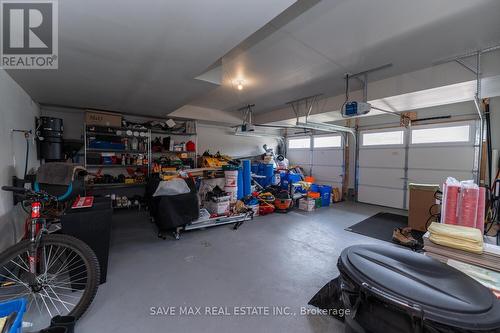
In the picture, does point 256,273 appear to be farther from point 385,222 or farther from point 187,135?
point 187,135

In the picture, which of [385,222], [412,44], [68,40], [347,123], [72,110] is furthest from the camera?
[347,123]

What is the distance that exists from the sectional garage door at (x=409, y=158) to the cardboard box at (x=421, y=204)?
6.26 feet

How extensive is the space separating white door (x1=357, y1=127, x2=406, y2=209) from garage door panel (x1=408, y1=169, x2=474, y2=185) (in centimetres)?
25

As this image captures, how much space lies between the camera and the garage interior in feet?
5.02

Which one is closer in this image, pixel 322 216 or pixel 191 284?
pixel 191 284

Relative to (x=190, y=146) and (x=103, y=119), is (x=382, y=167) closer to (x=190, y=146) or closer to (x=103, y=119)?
(x=190, y=146)

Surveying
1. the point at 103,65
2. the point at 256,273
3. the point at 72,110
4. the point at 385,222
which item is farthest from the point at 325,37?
the point at 72,110

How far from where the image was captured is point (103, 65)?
255cm

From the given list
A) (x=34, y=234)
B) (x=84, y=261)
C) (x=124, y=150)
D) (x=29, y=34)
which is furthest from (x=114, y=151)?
(x=84, y=261)

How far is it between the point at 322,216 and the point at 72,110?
6.57 metres

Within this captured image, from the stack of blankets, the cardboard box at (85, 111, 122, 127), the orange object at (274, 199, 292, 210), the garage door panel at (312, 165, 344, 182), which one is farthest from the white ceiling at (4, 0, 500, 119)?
the garage door panel at (312, 165, 344, 182)

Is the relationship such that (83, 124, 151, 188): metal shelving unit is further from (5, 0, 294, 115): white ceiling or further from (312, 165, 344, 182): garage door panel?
(312, 165, 344, 182): garage door panel

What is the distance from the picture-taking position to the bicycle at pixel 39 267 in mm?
1581

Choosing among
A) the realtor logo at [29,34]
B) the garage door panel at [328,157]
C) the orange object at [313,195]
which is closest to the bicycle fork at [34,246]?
the realtor logo at [29,34]
